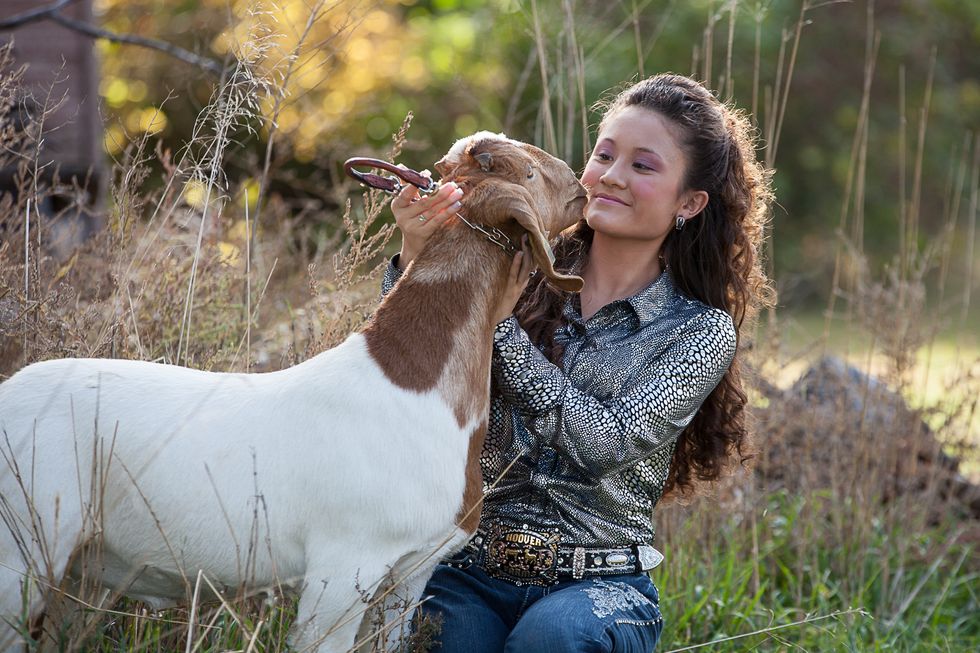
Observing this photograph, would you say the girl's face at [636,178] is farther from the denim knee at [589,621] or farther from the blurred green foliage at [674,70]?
the blurred green foliage at [674,70]

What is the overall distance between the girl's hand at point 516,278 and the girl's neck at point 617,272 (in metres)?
0.63

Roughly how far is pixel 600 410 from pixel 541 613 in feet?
1.82

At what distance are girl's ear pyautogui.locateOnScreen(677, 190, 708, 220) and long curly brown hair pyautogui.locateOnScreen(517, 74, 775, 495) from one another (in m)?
0.02

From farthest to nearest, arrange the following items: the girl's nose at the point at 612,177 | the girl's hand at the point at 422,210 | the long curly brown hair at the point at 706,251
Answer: the long curly brown hair at the point at 706,251
the girl's nose at the point at 612,177
the girl's hand at the point at 422,210

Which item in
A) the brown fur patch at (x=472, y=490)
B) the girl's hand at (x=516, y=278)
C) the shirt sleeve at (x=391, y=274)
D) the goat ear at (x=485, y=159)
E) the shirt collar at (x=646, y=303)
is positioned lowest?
the brown fur patch at (x=472, y=490)

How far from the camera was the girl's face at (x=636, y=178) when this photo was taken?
324cm

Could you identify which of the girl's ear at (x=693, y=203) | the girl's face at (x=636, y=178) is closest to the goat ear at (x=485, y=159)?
the girl's face at (x=636, y=178)

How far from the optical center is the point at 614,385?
3.16m

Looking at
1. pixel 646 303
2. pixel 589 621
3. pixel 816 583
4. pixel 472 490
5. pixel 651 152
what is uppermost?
pixel 651 152

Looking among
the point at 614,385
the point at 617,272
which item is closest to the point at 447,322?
the point at 614,385

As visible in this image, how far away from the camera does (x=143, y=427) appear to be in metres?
2.50

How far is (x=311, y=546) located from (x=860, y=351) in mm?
3697

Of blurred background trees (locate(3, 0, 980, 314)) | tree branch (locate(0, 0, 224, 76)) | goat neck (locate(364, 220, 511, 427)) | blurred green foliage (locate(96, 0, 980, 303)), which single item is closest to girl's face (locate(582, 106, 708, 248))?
goat neck (locate(364, 220, 511, 427))

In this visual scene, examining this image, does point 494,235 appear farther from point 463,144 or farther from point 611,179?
point 611,179
